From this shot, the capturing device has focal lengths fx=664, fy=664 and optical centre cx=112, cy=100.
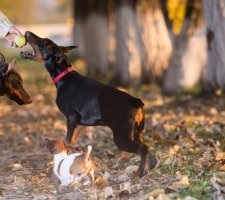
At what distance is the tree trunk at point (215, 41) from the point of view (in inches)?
446

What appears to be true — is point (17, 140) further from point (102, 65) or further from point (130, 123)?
point (102, 65)

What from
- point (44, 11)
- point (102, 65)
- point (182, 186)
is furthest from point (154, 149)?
point (44, 11)

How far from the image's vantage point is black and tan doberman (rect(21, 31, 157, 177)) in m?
6.78

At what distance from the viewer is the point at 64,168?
6734 mm

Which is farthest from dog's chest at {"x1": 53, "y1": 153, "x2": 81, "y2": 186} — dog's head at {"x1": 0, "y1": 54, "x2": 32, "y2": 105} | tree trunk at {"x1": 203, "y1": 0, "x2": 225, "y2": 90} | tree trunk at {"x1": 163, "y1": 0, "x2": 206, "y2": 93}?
tree trunk at {"x1": 163, "y1": 0, "x2": 206, "y2": 93}

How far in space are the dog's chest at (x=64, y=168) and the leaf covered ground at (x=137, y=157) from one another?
15cm

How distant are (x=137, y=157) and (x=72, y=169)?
1295 mm

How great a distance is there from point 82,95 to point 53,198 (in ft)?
4.00

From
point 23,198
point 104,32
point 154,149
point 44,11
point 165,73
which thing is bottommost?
point 23,198

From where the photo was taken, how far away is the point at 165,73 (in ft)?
55.2

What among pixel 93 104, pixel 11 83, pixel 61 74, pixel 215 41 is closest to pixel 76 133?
pixel 93 104

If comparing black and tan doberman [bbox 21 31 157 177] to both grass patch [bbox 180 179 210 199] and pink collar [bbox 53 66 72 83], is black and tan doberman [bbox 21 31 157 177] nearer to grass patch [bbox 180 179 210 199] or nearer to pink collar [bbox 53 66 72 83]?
pink collar [bbox 53 66 72 83]

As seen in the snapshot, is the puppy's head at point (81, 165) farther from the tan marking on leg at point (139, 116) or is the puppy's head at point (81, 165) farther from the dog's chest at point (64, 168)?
the tan marking on leg at point (139, 116)

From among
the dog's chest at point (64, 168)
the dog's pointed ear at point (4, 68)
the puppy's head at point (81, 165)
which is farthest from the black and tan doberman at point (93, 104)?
the dog's pointed ear at point (4, 68)
